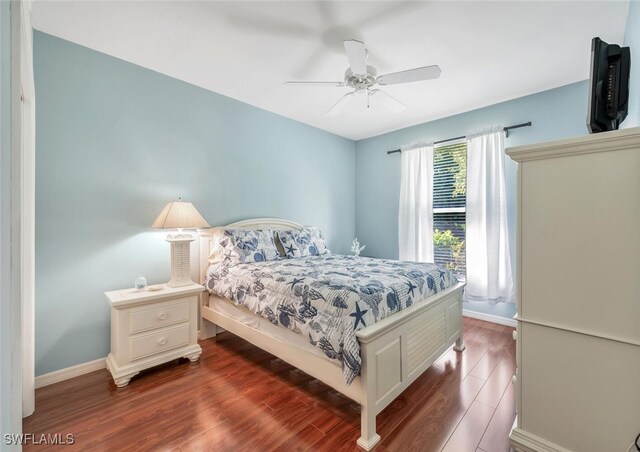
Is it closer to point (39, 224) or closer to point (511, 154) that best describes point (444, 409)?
point (511, 154)

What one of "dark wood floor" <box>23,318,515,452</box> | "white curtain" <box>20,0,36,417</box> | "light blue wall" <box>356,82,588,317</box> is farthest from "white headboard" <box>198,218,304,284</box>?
"light blue wall" <box>356,82,588,317</box>

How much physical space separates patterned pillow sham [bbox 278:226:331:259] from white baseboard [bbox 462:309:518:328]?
197 cm

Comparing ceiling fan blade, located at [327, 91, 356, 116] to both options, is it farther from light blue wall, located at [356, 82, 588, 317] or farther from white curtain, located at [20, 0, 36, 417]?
white curtain, located at [20, 0, 36, 417]

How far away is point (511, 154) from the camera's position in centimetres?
127

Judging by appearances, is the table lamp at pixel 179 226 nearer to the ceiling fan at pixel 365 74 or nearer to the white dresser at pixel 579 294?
the ceiling fan at pixel 365 74

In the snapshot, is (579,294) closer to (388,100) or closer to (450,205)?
(388,100)

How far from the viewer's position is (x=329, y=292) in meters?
1.70

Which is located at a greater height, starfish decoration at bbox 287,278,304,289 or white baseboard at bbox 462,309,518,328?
starfish decoration at bbox 287,278,304,289

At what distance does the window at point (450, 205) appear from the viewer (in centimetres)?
358

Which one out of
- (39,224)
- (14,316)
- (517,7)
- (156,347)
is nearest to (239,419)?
(156,347)

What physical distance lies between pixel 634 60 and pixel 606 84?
79 cm

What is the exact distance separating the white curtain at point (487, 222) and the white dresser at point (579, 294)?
85.6 inches

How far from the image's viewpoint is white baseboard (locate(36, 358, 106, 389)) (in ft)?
6.60

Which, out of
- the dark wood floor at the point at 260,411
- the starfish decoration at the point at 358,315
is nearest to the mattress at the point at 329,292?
the starfish decoration at the point at 358,315
